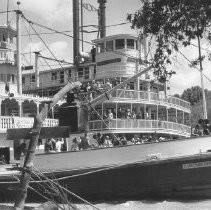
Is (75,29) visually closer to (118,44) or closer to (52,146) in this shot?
(118,44)

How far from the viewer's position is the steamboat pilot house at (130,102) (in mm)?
36281

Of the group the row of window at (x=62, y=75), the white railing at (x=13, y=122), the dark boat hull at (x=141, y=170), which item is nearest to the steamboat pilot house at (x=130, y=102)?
the row of window at (x=62, y=75)

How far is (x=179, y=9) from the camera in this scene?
35.1 feet

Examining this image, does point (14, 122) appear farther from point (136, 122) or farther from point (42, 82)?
point (42, 82)

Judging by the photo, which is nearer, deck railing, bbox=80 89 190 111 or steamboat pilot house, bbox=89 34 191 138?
steamboat pilot house, bbox=89 34 191 138

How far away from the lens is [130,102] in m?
38.2

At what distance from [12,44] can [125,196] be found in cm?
3079

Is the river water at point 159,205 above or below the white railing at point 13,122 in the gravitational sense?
below

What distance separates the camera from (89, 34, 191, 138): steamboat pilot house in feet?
119

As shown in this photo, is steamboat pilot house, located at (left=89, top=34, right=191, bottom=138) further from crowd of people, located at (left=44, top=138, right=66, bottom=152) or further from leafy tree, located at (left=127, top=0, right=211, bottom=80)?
leafy tree, located at (left=127, top=0, right=211, bottom=80)

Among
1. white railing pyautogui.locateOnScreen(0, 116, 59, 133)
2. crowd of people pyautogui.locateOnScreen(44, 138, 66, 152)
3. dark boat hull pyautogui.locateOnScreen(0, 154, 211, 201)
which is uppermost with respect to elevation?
white railing pyautogui.locateOnScreen(0, 116, 59, 133)

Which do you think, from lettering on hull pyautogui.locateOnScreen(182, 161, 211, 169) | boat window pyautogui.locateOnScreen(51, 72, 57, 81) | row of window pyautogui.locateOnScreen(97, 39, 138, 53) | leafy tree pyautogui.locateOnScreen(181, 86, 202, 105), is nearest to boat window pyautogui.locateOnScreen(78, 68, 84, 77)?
boat window pyautogui.locateOnScreen(51, 72, 57, 81)

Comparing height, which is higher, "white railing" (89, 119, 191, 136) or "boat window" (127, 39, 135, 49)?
"boat window" (127, 39, 135, 49)

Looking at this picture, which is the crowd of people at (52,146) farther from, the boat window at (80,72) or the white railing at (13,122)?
the boat window at (80,72)
